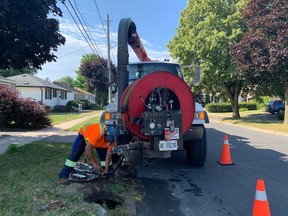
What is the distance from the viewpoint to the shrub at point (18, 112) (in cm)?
1567

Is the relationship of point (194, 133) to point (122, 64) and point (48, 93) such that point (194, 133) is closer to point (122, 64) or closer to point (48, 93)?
point (122, 64)

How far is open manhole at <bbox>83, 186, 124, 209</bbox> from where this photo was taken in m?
4.93

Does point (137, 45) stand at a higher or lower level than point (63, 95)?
higher

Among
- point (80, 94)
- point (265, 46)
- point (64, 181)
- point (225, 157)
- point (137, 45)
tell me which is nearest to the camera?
point (64, 181)

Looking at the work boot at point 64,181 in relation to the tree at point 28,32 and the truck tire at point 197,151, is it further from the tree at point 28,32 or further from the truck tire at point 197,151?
the tree at point 28,32

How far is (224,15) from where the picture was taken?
27.2 meters

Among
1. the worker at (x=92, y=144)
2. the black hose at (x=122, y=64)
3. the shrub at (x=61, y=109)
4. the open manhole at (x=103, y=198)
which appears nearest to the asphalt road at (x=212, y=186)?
the open manhole at (x=103, y=198)

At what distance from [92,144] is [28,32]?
4.74 m

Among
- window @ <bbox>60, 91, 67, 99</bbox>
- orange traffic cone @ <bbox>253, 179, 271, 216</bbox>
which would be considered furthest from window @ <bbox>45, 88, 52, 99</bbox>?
orange traffic cone @ <bbox>253, 179, 271, 216</bbox>

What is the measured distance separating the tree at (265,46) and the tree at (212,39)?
4.09m

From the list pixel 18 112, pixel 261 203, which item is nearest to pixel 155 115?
pixel 261 203

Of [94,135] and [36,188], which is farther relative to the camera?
[94,135]

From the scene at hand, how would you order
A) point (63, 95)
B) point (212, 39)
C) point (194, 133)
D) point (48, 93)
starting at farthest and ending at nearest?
point (63, 95), point (48, 93), point (212, 39), point (194, 133)

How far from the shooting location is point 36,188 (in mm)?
5266
